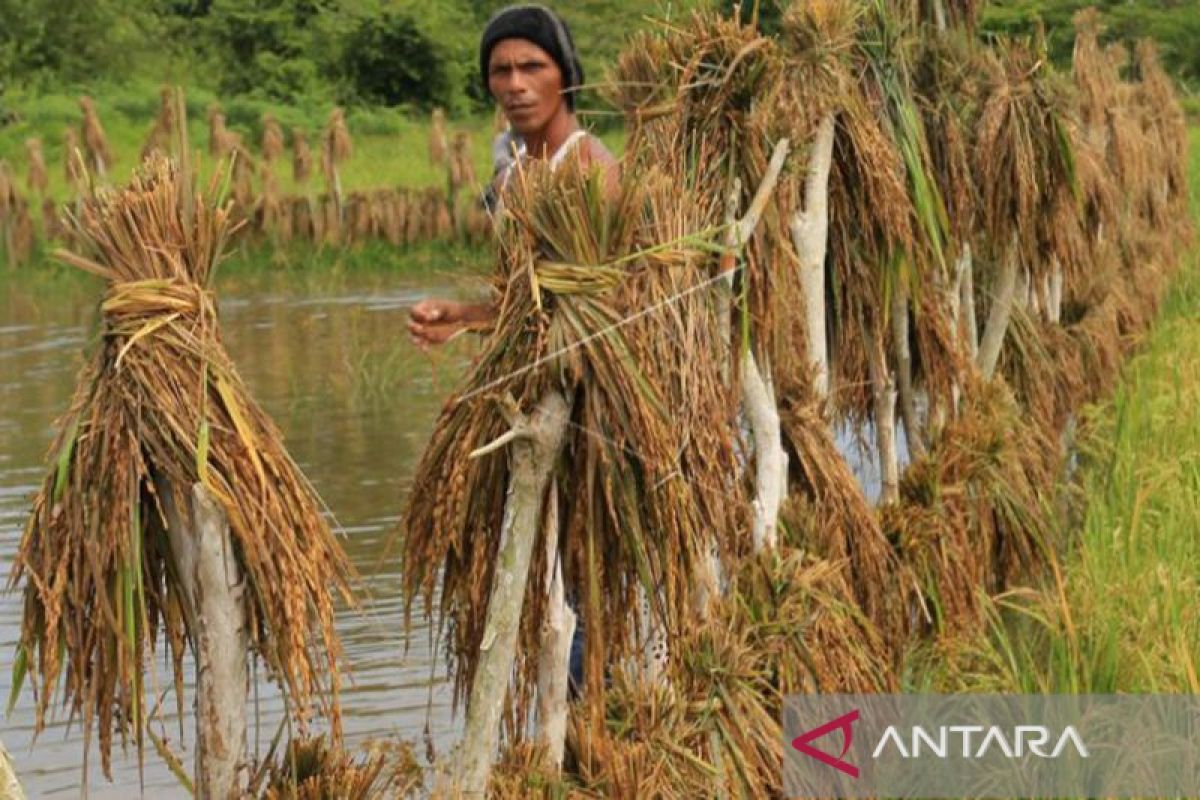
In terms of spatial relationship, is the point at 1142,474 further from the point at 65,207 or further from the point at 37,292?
the point at 37,292

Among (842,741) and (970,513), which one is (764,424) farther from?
(970,513)

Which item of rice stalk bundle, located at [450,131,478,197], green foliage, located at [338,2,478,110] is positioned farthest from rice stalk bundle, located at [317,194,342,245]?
green foliage, located at [338,2,478,110]

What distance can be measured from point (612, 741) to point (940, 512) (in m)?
2.57

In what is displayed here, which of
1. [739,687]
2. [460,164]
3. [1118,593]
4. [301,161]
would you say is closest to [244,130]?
[301,161]

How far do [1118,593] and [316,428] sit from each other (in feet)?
23.4

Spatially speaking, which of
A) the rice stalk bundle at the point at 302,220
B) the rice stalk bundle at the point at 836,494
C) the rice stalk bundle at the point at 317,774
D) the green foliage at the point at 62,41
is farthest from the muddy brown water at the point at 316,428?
the green foliage at the point at 62,41

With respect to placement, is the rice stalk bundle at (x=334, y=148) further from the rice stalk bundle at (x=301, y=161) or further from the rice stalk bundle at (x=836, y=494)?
the rice stalk bundle at (x=836, y=494)

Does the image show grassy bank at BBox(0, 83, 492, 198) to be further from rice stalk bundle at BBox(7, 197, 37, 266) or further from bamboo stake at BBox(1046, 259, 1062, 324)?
bamboo stake at BBox(1046, 259, 1062, 324)

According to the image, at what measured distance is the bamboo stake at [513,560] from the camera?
4246 millimetres

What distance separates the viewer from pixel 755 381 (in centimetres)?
572

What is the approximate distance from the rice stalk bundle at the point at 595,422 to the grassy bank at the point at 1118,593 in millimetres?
1464

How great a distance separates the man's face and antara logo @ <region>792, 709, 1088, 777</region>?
1446 mm

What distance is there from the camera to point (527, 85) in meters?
5.10

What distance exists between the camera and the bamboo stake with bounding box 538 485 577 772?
4.42 meters
